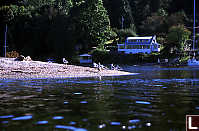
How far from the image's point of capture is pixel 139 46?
107 meters

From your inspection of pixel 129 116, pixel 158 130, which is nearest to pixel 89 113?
pixel 129 116

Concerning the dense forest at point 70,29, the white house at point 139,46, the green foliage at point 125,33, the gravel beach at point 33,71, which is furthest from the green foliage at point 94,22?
the gravel beach at point 33,71

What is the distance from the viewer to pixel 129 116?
1090cm

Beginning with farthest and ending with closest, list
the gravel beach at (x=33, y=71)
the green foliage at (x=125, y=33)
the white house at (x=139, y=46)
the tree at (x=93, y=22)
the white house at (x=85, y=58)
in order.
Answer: the green foliage at (x=125, y=33) → the tree at (x=93, y=22) → the white house at (x=139, y=46) → the white house at (x=85, y=58) → the gravel beach at (x=33, y=71)

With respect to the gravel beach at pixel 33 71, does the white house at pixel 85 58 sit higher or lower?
higher

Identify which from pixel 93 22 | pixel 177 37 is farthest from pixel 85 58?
pixel 177 37

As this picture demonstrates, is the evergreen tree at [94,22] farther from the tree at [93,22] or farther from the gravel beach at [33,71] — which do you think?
the gravel beach at [33,71]

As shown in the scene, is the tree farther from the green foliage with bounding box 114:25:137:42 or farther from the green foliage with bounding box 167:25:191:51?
the green foliage with bounding box 167:25:191:51

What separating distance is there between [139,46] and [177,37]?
569 inches

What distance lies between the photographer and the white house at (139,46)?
104000 millimetres

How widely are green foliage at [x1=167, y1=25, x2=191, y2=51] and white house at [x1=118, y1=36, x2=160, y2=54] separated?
285 inches

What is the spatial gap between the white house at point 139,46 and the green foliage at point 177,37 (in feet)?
23.7

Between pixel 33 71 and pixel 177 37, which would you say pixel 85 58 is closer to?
pixel 177 37

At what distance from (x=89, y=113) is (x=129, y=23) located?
11601 cm
